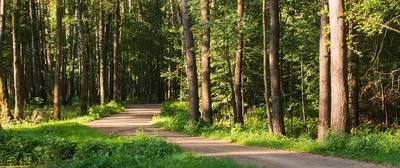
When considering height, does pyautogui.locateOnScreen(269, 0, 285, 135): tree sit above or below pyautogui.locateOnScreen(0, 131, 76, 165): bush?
above

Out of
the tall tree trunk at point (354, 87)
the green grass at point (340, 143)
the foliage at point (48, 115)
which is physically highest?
the tall tree trunk at point (354, 87)

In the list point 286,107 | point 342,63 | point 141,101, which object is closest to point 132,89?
point 141,101

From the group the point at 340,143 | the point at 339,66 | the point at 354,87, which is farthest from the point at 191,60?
the point at 340,143

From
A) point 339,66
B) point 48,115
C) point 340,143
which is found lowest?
point 340,143

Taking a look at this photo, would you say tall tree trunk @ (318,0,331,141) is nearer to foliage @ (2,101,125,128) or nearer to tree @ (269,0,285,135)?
tree @ (269,0,285,135)

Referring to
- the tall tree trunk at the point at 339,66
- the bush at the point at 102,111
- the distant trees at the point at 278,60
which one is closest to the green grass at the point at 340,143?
the tall tree trunk at the point at 339,66

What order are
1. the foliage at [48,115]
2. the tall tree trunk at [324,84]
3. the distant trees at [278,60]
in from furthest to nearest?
the foliage at [48,115], the tall tree trunk at [324,84], the distant trees at [278,60]

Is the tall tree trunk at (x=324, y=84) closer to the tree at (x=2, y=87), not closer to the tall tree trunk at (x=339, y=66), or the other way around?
the tall tree trunk at (x=339, y=66)

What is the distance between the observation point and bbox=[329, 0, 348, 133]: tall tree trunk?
12.7 m

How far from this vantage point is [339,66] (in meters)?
12.8

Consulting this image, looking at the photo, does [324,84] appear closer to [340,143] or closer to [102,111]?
[340,143]

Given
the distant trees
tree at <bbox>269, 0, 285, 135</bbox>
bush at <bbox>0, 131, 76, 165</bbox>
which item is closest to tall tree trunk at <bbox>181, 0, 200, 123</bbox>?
the distant trees

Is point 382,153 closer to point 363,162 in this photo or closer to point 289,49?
point 363,162

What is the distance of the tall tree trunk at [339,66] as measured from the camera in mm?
12734
